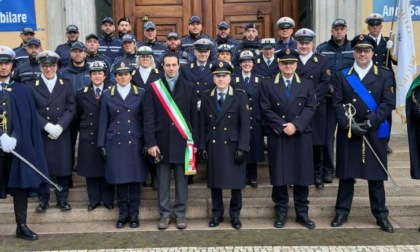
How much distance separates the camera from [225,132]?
5.68 meters

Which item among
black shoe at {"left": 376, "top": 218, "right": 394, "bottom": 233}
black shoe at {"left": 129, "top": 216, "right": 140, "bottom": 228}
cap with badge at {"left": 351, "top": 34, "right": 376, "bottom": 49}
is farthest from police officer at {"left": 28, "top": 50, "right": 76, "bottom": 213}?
black shoe at {"left": 376, "top": 218, "right": 394, "bottom": 233}

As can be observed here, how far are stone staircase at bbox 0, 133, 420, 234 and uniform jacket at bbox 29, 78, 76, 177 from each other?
1.85ft

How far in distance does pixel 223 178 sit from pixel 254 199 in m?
0.93

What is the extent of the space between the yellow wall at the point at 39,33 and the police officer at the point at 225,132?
4.38 meters

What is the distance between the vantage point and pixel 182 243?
5.36 metres

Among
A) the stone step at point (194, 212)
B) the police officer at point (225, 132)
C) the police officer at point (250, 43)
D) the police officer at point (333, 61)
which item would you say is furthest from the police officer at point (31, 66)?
the police officer at point (333, 61)

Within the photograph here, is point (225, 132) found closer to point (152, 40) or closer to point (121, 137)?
point (121, 137)

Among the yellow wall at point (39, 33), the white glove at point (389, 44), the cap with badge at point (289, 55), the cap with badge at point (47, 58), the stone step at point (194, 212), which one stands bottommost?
the stone step at point (194, 212)

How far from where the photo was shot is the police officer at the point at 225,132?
5.65 metres

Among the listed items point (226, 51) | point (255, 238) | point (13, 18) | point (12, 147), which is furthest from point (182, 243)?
point (13, 18)

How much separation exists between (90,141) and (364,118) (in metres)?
3.15

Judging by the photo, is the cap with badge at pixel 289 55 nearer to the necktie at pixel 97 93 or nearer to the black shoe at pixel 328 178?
the black shoe at pixel 328 178

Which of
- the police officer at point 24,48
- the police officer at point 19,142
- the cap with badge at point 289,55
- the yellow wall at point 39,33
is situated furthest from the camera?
the yellow wall at point 39,33

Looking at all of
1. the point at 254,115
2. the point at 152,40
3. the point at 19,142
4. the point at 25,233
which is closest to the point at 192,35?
the point at 152,40
